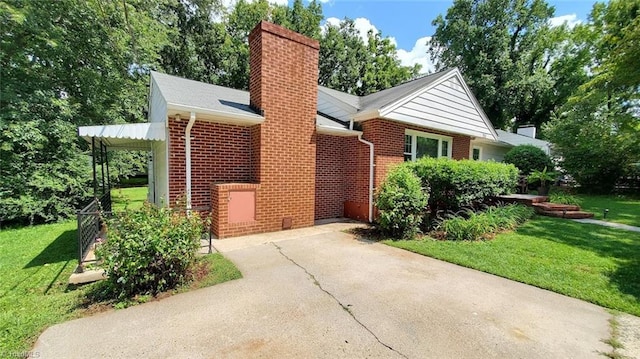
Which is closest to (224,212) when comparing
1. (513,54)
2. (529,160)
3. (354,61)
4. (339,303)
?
(339,303)

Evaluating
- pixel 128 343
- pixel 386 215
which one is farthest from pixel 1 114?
pixel 386 215

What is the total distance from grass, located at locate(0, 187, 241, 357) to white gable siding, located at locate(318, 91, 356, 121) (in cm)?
595

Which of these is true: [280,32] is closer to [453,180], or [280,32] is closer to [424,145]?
[453,180]

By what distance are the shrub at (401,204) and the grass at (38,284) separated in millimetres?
3813

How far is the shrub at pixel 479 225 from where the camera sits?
6.44 m

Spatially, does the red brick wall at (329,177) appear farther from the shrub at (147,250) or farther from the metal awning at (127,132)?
the shrub at (147,250)

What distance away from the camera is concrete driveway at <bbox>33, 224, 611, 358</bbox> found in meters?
2.55

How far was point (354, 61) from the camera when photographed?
24.5 meters

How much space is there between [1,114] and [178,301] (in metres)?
9.97

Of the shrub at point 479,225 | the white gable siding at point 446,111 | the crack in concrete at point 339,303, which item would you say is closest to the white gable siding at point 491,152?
the white gable siding at point 446,111

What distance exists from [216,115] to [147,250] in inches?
147

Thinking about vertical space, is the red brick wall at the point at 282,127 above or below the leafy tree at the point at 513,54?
A: below

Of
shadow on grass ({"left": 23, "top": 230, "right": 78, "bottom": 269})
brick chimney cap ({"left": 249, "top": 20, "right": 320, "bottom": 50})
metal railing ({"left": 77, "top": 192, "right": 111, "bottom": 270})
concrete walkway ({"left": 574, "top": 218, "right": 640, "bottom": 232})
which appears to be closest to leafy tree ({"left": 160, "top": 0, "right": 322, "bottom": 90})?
brick chimney cap ({"left": 249, "top": 20, "right": 320, "bottom": 50})

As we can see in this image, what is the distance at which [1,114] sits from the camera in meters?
8.22
